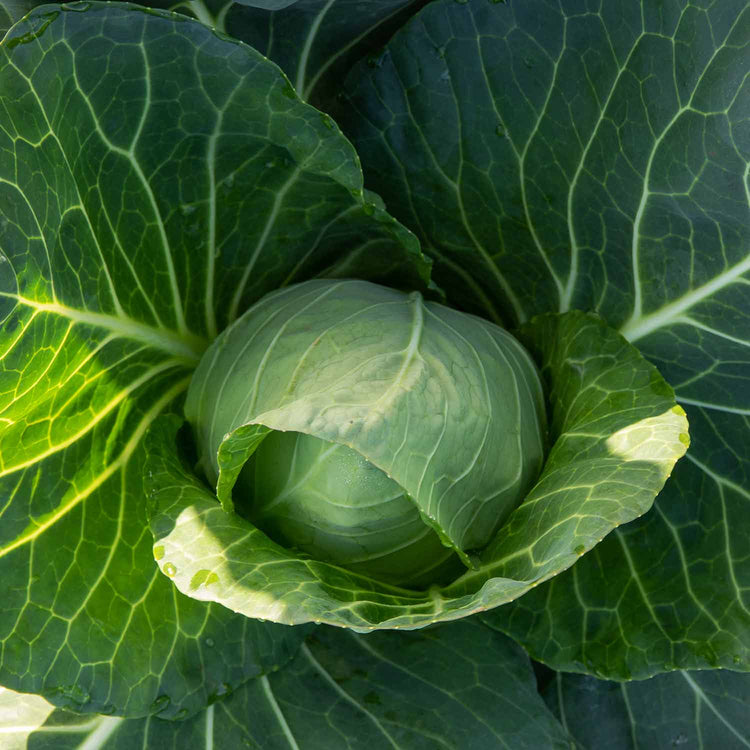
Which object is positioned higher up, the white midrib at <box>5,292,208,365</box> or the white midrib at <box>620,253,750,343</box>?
the white midrib at <box>5,292,208,365</box>

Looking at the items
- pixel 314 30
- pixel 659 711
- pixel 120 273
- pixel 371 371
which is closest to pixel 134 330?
pixel 120 273

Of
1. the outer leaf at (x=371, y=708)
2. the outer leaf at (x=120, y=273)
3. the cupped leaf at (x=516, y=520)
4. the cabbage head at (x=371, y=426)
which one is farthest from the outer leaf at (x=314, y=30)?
the outer leaf at (x=371, y=708)

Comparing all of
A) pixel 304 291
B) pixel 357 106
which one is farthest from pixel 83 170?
pixel 357 106

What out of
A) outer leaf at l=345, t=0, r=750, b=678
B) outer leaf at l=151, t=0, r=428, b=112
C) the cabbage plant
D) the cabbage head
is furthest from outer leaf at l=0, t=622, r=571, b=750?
outer leaf at l=151, t=0, r=428, b=112

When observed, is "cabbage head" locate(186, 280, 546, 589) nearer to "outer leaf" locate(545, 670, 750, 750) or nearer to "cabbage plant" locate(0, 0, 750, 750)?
"cabbage plant" locate(0, 0, 750, 750)

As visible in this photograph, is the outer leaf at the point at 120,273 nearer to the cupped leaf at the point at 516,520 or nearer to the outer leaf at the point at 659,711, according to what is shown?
the cupped leaf at the point at 516,520

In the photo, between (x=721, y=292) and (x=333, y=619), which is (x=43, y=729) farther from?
(x=721, y=292)

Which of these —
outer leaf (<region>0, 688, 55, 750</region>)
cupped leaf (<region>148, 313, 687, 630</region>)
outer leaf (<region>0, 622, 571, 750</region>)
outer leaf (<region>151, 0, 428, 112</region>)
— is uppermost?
outer leaf (<region>151, 0, 428, 112</region>)

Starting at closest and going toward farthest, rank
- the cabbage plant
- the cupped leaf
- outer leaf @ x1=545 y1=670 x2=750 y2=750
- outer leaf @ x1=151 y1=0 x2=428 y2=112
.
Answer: the cupped leaf → the cabbage plant → outer leaf @ x1=151 y1=0 x2=428 y2=112 → outer leaf @ x1=545 y1=670 x2=750 y2=750
